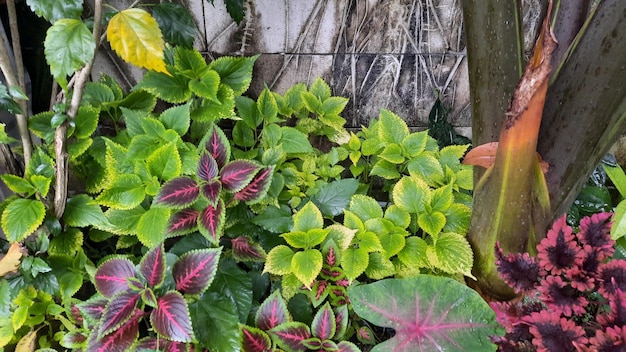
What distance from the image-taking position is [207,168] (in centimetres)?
93

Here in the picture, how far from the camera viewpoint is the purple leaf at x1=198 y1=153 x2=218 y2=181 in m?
0.93

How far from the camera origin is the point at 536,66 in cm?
66

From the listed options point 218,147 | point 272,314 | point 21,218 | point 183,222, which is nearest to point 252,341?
point 272,314

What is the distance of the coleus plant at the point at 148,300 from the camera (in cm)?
79

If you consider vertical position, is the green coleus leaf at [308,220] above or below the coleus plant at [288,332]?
above

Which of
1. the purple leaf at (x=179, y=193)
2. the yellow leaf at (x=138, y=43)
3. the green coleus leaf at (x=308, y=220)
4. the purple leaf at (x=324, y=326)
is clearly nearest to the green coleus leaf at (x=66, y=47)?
the yellow leaf at (x=138, y=43)

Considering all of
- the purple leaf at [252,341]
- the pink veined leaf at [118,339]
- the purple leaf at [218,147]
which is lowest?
the purple leaf at [252,341]

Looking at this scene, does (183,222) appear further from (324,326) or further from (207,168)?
(324,326)

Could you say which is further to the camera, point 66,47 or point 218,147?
point 218,147

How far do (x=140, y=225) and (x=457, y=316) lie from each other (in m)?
0.65

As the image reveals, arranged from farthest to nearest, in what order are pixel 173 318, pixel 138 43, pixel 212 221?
pixel 212 221, pixel 173 318, pixel 138 43

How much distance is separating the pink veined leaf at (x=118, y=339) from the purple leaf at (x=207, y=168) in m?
0.29

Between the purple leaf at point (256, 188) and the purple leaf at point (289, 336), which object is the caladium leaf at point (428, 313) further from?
the purple leaf at point (256, 188)

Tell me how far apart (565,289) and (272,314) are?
1.71 ft
